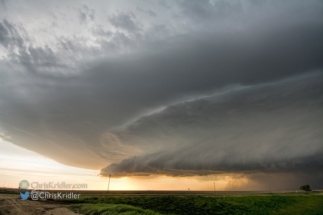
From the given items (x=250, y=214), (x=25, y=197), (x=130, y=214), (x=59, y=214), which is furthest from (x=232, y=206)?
(x=25, y=197)

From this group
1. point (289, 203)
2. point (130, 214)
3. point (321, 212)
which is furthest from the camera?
point (289, 203)

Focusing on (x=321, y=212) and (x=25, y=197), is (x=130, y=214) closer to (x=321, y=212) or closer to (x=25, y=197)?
(x=25, y=197)

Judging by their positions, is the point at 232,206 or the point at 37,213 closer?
the point at 37,213

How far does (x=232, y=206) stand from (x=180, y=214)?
24.8 metres

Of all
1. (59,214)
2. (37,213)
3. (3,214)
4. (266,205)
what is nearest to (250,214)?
(266,205)

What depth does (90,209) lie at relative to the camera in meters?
55.5

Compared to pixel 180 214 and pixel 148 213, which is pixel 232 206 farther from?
pixel 148 213

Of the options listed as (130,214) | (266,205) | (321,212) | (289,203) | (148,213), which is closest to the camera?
(130,214)

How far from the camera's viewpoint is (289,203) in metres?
91.4

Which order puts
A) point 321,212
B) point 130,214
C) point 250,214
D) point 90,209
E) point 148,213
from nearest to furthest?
point 130,214 → point 148,213 → point 90,209 → point 250,214 → point 321,212

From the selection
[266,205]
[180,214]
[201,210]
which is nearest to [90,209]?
[180,214]

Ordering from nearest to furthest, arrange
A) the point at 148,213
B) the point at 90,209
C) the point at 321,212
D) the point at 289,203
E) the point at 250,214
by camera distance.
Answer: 1. the point at 148,213
2. the point at 90,209
3. the point at 250,214
4. the point at 321,212
5. the point at 289,203

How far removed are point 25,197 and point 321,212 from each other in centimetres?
10251

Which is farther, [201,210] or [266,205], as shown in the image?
[266,205]
